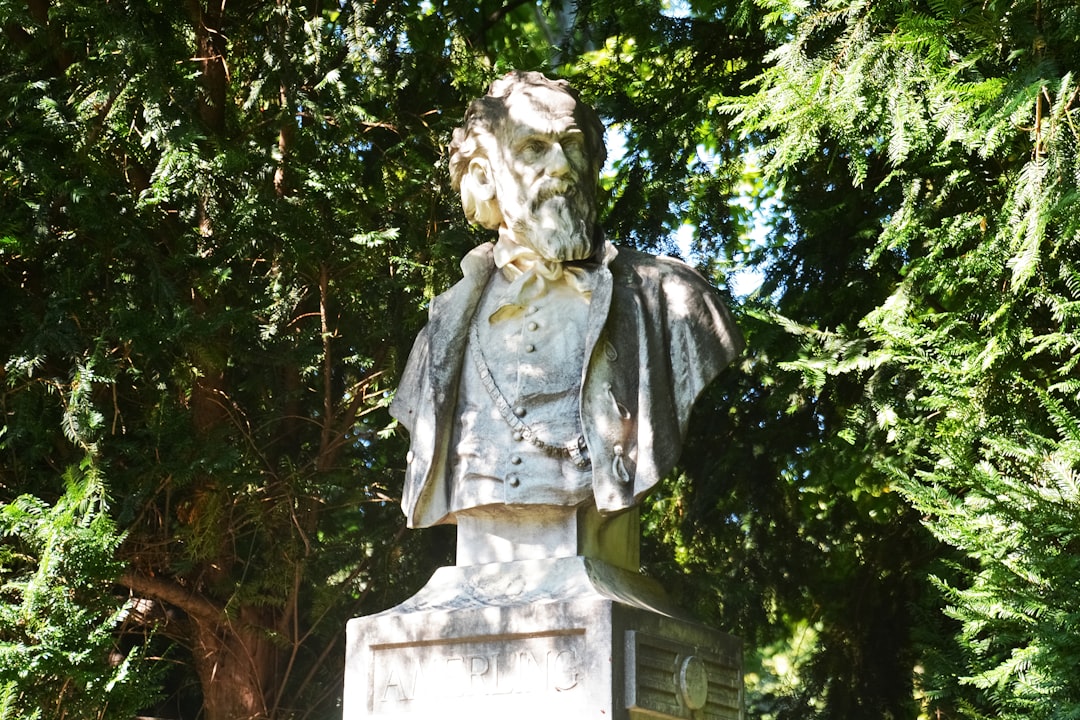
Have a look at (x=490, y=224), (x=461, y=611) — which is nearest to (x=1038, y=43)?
(x=490, y=224)

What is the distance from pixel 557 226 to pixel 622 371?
54cm

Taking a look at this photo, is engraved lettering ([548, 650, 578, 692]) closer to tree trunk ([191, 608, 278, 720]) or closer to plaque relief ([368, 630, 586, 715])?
plaque relief ([368, 630, 586, 715])

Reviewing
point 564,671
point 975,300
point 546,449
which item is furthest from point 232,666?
point 975,300

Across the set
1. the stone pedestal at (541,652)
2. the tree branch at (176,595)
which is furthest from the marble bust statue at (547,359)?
the tree branch at (176,595)

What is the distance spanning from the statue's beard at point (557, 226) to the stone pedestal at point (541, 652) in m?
1.02

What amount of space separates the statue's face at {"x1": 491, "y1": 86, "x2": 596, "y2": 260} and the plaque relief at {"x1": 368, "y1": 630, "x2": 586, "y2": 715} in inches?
50.3

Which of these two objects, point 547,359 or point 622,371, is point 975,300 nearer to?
point 622,371

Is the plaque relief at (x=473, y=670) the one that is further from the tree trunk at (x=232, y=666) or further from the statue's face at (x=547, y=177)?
the tree trunk at (x=232, y=666)

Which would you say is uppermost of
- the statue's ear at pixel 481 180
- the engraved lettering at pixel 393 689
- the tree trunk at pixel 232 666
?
the statue's ear at pixel 481 180

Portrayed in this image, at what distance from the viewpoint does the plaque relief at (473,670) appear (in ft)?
14.0

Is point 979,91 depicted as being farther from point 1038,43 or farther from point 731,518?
point 731,518

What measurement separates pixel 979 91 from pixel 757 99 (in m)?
0.98

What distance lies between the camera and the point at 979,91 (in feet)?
15.9

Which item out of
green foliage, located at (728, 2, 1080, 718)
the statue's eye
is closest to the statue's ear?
the statue's eye
